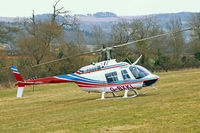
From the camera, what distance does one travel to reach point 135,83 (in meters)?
20.7

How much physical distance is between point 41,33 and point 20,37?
14.2 ft

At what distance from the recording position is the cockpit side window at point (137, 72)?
2064 centimetres

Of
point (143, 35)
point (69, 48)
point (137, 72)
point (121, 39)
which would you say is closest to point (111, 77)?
point (137, 72)

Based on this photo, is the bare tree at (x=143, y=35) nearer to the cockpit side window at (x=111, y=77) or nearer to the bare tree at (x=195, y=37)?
the bare tree at (x=195, y=37)

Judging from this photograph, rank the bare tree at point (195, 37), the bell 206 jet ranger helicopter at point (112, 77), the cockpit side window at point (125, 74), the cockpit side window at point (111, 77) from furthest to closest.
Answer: the bare tree at point (195, 37) → the cockpit side window at point (111, 77) → the cockpit side window at point (125, 74) → the bell 206 jet ranger helicopter at point (112, 77)

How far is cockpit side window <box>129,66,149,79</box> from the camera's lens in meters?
20.6

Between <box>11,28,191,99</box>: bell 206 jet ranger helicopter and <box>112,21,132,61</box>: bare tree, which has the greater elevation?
<box>11,28,191,99</box>: bell 206 jet ranger helicopter

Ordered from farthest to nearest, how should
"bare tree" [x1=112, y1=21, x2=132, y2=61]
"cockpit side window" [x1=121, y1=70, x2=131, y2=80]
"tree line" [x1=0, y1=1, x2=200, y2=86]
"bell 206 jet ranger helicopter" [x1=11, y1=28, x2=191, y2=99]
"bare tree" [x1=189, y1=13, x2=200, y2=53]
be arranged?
"bare tree" [x1=189, y1=13, x2=200, y2=53] < "bare tree" [x1=112, y1=21, x2=132, y2=61] < "tree line" [x1=0, y1=1, x2=200, y2=86] < "cockpit side window" [x1=121, y1=70, x2=131, y2=80] < "bell 206 jet ranger helicopter" [x1=11, y1=28, x2=191, y2=99]

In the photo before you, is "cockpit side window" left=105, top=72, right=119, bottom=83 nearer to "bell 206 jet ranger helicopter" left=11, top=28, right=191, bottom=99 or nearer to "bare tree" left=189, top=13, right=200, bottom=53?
"bell 206 jet ranger helicopter" left=11, top=28, right=191, bottom=99

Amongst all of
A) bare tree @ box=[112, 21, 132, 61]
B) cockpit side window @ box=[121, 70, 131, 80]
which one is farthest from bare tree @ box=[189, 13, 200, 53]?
cockpit side window @ box=[121, 70, 131, 80]

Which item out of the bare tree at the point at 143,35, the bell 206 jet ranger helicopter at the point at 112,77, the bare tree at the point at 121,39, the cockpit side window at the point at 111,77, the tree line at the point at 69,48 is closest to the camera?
the bell 206 jet ranger helicopter at the point at 112,77

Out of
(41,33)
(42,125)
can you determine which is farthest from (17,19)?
(42,125)

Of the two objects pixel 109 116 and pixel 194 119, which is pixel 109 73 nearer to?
pixel 109 116

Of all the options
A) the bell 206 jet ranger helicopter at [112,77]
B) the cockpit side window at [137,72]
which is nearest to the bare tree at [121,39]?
the bell 206 jet ranger helicopter at [112,77]
